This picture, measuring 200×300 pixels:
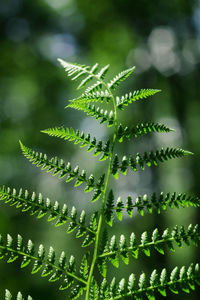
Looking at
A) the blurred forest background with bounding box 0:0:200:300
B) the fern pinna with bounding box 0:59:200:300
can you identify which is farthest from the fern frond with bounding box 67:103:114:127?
the blurred forest background with bounding box 0:0:200:300

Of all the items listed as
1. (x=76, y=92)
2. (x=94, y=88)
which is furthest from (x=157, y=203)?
(x=76, y=92)

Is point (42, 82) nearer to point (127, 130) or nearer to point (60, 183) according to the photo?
point (60, 183)

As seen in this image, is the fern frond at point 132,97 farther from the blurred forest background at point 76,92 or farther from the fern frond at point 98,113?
the blurred forest background at point 76,92

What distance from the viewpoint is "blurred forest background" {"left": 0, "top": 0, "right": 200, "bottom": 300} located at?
773 centimetres

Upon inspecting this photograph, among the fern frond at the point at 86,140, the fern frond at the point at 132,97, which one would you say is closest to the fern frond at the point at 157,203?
the fern frond at the point at 86,140

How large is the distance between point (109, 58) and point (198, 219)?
474 centimetres

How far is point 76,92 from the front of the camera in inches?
319

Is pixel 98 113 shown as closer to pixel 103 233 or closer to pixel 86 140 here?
pixel 86 140

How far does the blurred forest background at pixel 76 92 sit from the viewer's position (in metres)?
7.73

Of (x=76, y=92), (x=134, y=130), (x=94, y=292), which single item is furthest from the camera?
(x=76, y=92)

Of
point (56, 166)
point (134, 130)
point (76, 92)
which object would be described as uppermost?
point (76, 92)

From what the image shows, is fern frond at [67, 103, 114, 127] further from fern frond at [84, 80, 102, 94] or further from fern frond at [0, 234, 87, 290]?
Answer: fern frond at [0, 234, 87, 290]

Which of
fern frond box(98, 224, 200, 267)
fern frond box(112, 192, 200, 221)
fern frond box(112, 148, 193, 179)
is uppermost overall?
fern frond box(112, 148, 193, 179)

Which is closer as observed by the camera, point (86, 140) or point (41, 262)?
point (41, 262)
